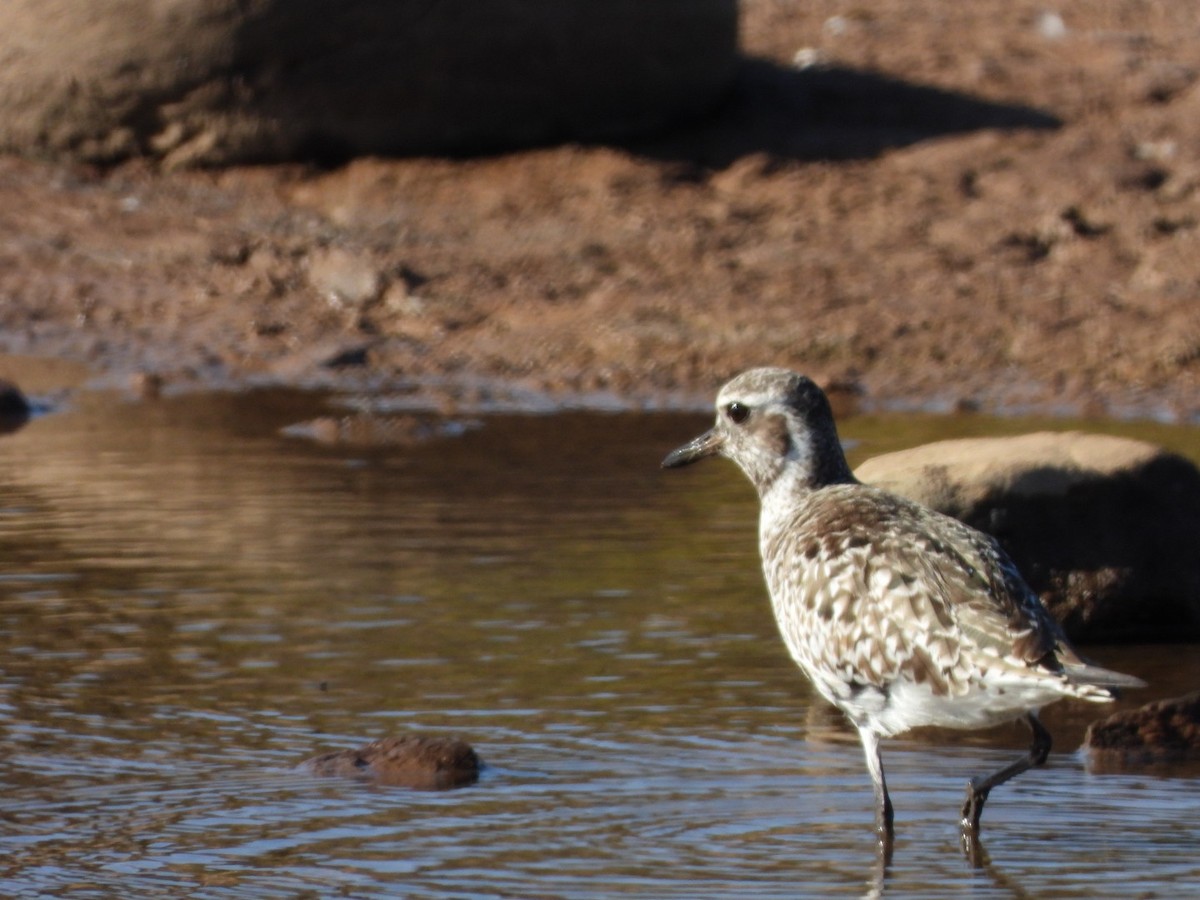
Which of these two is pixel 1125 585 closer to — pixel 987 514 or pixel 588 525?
pixel 987 514

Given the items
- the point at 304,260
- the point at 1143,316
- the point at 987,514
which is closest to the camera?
the point at 987,514

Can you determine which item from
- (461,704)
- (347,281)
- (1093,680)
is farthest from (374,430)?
(1093,680)

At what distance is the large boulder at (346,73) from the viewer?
15.3m

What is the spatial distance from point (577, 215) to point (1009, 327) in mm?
2994

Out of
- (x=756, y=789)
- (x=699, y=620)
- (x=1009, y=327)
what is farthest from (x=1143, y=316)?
(x=756, y=789)

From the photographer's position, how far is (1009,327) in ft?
44.5

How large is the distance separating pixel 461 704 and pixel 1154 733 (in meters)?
2.09

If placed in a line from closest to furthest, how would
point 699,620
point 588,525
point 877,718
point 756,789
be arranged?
point 877,718
point 756,789
point 699,620
point 588,525

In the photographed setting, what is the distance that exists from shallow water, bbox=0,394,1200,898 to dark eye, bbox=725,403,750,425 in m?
0.95

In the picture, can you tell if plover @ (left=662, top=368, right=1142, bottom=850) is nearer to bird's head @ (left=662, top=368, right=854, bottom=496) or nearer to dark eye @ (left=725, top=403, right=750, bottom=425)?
bird's head @ (left=662, top=368, right=854, bottom=496)

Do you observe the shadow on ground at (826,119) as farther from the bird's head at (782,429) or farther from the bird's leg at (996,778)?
the bird's leg at (996,778)

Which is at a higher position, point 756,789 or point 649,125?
point 649,125

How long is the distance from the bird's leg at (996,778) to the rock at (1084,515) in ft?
6.21

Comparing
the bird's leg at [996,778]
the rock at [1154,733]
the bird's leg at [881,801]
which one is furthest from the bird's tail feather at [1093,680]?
the rock at [1154,733]
